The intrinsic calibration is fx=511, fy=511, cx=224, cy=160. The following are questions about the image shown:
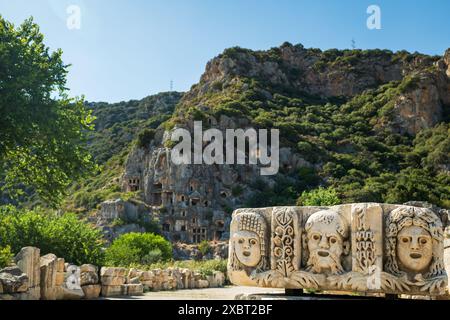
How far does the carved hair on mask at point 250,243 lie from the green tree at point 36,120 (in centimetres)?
922

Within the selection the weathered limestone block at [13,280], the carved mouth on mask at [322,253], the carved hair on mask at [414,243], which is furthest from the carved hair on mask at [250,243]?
the weathered limestone block at [13,280]

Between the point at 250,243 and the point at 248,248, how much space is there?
0.10 m

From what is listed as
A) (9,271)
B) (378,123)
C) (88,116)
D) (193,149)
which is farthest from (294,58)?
(9,271)

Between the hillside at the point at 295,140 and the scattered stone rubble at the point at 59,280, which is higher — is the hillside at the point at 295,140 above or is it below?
above

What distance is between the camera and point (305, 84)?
390ft

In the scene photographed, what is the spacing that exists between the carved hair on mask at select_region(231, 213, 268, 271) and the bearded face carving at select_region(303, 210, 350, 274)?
0.92 metres

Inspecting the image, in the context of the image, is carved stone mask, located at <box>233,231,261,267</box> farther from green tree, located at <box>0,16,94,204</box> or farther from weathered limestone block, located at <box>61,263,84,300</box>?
green tree, located at <box>0,16,94,204</box>

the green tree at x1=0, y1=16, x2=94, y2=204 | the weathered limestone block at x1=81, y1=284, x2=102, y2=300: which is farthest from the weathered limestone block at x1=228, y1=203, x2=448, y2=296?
the green tree at x1=0, y1=16, x2=94, y2=204

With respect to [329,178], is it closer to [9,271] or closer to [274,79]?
[274,79]

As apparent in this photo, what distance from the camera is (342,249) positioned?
9031mm

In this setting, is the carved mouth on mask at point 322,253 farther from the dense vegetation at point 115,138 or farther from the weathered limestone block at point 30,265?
the dense vegetation at point 115,138

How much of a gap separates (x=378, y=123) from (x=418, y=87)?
9.58m

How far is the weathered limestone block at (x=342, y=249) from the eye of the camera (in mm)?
8492

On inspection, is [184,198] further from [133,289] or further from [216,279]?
[133,289]
